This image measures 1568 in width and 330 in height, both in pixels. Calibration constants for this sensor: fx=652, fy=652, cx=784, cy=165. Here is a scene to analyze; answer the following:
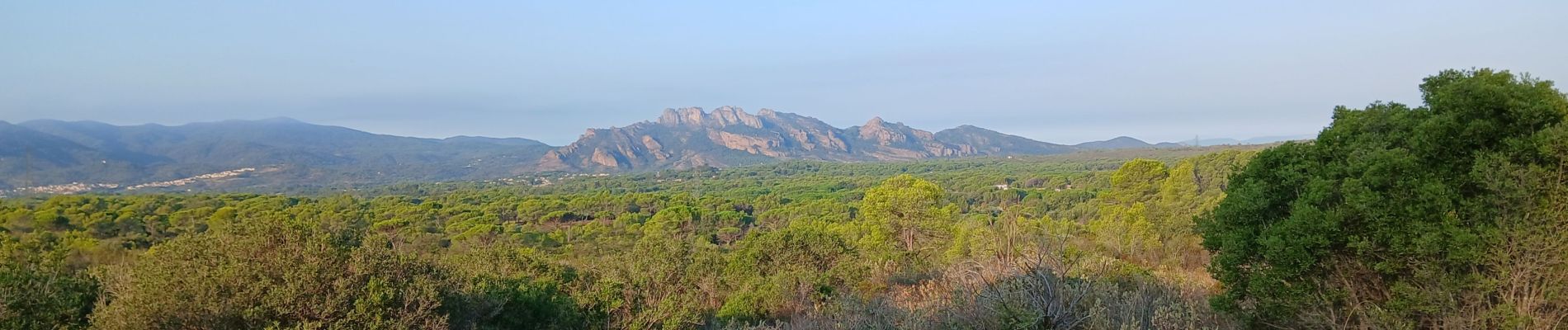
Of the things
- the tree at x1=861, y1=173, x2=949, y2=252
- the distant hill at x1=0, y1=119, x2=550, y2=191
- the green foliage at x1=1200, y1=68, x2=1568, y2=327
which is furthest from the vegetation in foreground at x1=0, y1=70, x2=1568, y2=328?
the distant hill at x1=0, y1=119, x2=550, y2=191

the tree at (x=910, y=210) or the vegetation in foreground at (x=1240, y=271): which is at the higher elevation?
the vegetation in foreground at (x=1240, y=271)

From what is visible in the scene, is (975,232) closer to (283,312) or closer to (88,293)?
(283,312)

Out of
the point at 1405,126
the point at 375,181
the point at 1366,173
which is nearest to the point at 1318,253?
the point at 1366,173

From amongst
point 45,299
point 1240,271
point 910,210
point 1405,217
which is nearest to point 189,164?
point 910,210

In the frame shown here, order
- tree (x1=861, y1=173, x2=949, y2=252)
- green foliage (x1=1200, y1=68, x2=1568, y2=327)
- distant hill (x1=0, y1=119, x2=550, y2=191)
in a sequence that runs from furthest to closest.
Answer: distant hill (x1=0, y1=119, x2=550, y2=191)
tree (x1=861, y1=173, x2=949, y2=252)
green foliage (x1=1200, y1=68, x2=1568, y2=327)

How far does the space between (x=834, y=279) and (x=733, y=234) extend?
30.4 meters

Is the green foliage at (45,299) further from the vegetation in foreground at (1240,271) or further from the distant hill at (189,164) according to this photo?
the distant hill at (189,164)

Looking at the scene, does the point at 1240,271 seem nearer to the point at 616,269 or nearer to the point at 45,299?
the point at 616,269

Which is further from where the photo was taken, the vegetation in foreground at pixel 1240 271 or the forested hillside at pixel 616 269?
the forested hillside at pixel 616 269

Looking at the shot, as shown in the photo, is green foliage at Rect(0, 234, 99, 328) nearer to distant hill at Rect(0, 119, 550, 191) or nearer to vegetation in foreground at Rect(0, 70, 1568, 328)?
vegetation in foreground at Rect(0, 70, 1568, 328)

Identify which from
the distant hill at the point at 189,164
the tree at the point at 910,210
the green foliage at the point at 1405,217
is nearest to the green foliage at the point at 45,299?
the green foliage at the point at 1405,217

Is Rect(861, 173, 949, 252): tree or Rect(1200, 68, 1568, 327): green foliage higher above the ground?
Rect(1200, 68, 1568, 327): green foliage

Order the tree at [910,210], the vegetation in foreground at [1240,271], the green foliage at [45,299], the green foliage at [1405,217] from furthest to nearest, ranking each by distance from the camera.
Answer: the tree at [910,210] < the green foliage at [45,299] < the green foliage at [1405,217] < the vegetation in foreground at [1240,271]

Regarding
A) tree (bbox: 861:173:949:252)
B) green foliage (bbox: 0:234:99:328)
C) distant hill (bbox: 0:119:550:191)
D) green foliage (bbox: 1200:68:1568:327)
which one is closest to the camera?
green foliage (bbox: 1200:68:1568:327)
